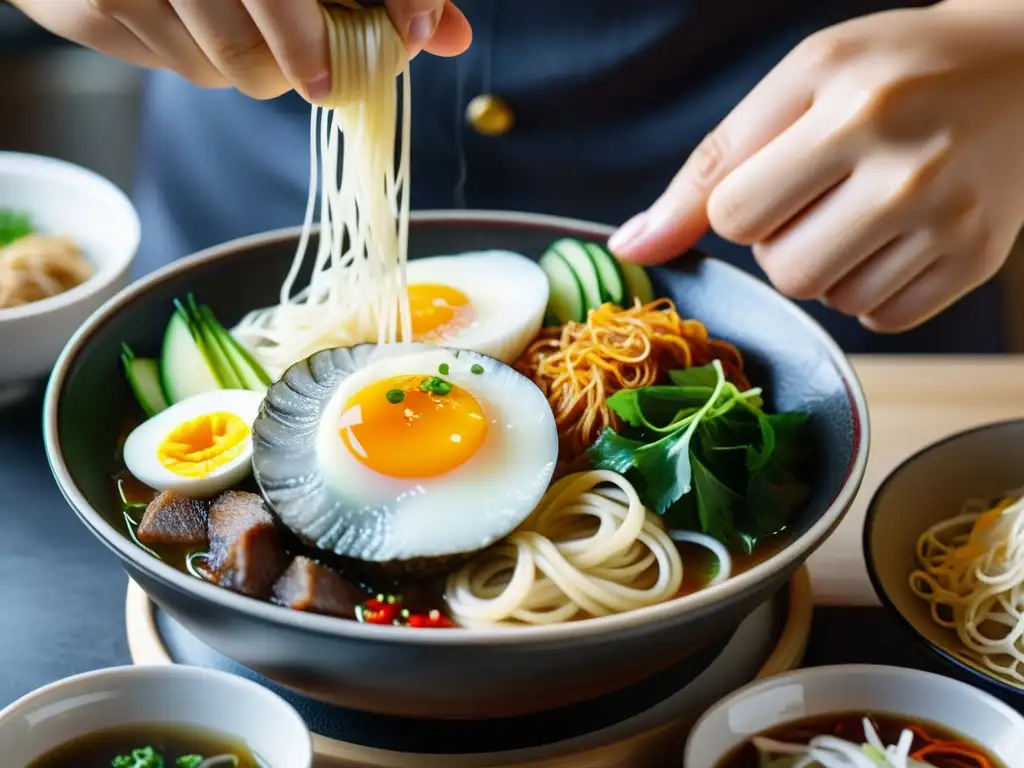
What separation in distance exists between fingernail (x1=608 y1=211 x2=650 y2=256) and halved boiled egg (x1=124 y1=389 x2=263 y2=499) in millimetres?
804

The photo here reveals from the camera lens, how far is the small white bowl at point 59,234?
2.21 metres

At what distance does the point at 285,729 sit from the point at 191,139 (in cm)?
A: 205

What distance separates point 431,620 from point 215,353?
0.78 metres

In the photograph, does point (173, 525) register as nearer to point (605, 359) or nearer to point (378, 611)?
point (378, 611)

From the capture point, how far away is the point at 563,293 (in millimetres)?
2338

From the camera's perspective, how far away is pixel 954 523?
201 cm

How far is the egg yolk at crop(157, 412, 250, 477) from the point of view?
73.0 inches

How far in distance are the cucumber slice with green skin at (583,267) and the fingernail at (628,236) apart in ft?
0.22

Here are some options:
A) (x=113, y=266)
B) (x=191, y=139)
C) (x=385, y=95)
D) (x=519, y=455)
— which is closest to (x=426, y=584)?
(x=519, y=455)

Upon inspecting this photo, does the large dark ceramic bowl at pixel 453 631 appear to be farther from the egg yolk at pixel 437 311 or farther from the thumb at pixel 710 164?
the egg yolk at pixel 437 311

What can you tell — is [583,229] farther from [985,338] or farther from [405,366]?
[985,338]

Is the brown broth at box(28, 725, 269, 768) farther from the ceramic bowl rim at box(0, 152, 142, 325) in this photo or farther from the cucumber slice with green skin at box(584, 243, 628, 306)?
the cucumber slice with green skin at box(584, 243, 628, 306)

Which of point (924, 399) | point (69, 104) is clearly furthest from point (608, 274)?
point (69, 104)

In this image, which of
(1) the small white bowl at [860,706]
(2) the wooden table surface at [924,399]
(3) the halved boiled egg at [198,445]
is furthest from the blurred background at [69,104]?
(1) the small white bowl at [860,706]
